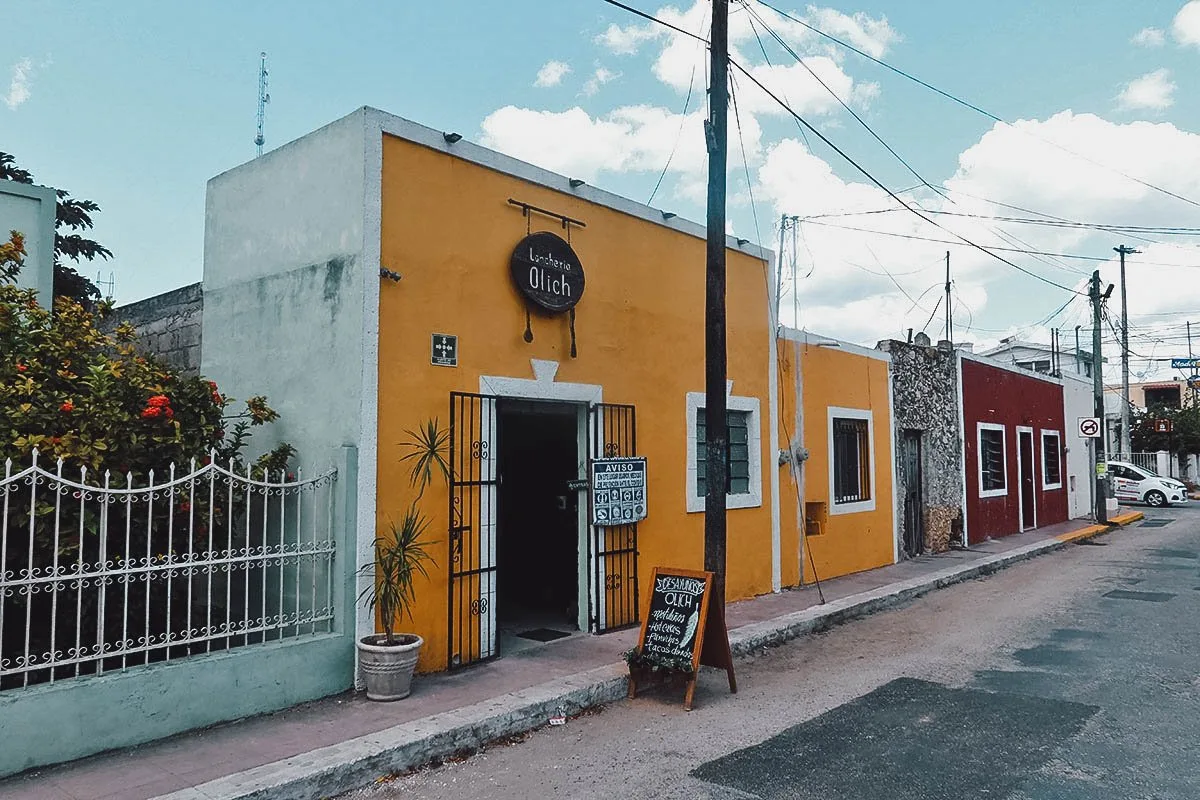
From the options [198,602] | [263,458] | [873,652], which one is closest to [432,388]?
Answer: [263,458]

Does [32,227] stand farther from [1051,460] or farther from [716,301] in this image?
[1051,460]

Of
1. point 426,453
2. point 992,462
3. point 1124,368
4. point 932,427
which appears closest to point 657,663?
point 426,453

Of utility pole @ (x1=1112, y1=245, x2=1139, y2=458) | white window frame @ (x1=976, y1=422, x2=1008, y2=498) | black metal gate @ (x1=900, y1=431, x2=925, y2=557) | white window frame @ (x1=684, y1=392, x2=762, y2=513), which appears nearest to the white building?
utility pole @ (x1=1112, y1=245, x2=1139, y2=458)

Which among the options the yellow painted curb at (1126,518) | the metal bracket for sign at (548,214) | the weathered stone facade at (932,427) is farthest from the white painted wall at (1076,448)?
Answer: the metal bracket for sign at (548,214)

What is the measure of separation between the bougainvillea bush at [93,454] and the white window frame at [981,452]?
1435cm

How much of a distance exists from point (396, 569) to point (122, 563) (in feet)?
5.87

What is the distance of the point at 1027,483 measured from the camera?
62.9 ft

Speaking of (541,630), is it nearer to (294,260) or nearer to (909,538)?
(294,260)

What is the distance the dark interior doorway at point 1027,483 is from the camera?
18.7 m

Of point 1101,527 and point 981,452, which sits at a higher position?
point 981,452

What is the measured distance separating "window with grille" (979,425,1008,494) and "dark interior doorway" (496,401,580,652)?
1062 centimetres

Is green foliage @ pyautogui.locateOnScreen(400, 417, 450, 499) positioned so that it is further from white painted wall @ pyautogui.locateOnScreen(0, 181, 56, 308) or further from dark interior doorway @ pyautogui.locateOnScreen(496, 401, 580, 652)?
white painted wall @ pyautogui.locateOnScreen(0, 181, 56, 308)

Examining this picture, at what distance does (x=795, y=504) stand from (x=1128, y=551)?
9.36 metres

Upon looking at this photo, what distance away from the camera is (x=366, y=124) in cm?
639
